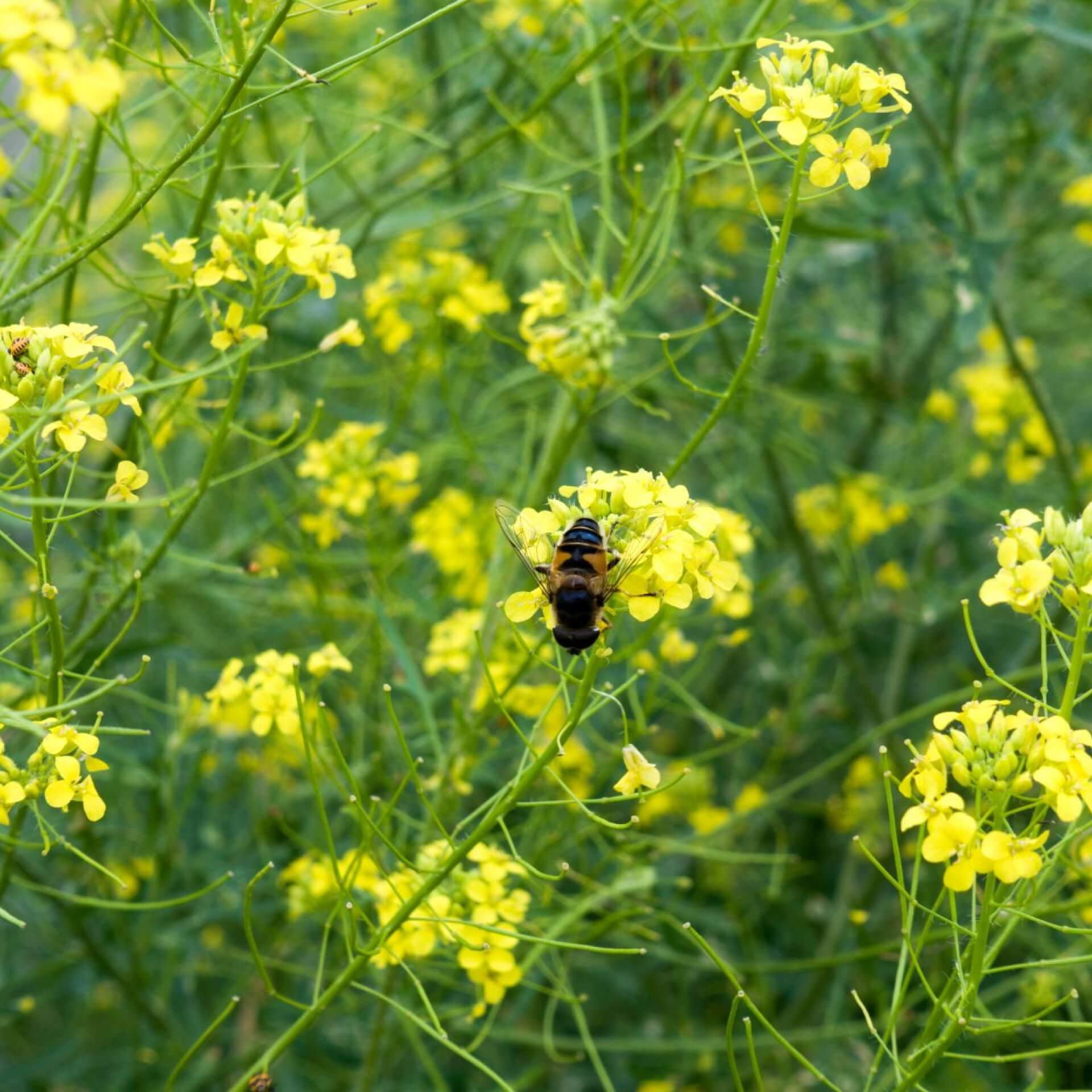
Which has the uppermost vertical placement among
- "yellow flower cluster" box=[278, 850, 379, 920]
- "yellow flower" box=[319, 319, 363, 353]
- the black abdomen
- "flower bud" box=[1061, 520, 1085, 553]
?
"yellow flower" box=[319, 319, 363, 353]

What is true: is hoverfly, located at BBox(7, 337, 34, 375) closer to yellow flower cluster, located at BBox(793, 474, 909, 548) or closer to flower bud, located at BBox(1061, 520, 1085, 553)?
flower bud, located at BBox(1061, 520, 1085, 553)

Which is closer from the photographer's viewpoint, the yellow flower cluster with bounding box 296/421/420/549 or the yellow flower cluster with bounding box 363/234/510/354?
A: the yellow flower cluster with bounding box 296/421/420/549

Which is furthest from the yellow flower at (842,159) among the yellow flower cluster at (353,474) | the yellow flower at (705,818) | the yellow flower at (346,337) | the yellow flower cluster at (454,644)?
the yellow flower at (705,818)

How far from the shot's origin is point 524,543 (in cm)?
167

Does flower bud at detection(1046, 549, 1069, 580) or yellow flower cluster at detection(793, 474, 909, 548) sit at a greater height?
flower bud at detection(1046, 549, 1069, 580)

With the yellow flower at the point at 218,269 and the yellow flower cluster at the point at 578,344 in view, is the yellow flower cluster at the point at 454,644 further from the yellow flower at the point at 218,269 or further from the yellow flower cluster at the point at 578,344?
the yellow flower at the point at 218,269

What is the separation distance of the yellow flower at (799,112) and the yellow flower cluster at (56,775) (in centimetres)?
98

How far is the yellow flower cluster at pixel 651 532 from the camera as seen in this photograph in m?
1.40

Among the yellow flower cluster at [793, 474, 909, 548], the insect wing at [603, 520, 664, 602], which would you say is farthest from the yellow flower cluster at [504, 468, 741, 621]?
the yellow flower cluster at [793, 474, 909, 548]

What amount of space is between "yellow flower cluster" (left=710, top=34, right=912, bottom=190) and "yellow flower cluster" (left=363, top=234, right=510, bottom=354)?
918 millimetres

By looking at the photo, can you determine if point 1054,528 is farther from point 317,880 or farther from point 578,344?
point 317,880

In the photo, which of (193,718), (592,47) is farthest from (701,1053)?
(592,47)

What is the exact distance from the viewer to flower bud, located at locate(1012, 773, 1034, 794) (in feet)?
4.17

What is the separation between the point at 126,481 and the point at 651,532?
0.60 m
